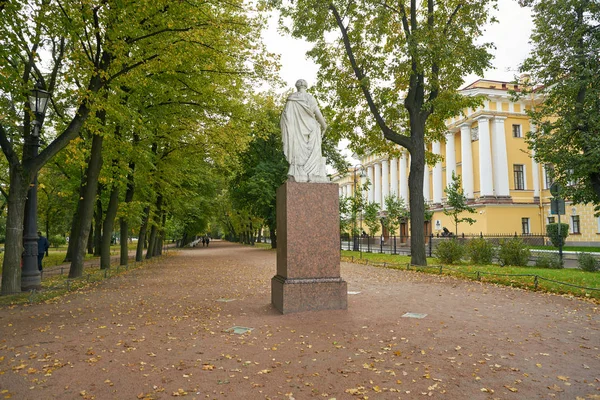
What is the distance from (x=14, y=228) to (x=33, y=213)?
193 cm

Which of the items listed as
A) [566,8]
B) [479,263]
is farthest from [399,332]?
[566,8]

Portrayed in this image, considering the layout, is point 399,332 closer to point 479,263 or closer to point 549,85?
point 479,263

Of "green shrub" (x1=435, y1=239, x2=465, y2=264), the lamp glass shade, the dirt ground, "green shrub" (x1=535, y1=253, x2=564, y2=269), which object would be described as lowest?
the dirt ground

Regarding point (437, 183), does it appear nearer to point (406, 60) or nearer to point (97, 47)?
point (406, 60)

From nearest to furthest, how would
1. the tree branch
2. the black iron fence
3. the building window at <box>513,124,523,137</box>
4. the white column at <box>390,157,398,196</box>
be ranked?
the tree branch, the black iron fence, the building window at <box>513,124,523,137</box>, the white column at <box>390,157,398,196</box>

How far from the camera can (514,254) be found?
52.7 ft

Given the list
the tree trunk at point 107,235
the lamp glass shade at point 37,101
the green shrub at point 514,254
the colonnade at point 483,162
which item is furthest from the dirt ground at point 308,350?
the colonnade at point 483,162

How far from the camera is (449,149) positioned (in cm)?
4516

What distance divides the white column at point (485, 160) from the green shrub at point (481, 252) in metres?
24.4

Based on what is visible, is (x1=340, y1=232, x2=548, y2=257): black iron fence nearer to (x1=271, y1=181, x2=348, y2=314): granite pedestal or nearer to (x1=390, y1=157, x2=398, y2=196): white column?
(x1=390, y1=157, x2=398, y2=196): white column

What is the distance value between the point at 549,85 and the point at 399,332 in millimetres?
14677

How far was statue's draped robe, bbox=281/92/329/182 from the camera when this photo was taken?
759 cm

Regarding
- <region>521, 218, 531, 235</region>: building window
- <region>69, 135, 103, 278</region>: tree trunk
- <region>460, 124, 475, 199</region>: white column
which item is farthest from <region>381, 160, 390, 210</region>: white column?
<region>69, 135, 103, 278</region>: tree trunk

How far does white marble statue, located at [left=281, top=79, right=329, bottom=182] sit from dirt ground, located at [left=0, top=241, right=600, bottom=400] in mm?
2592
